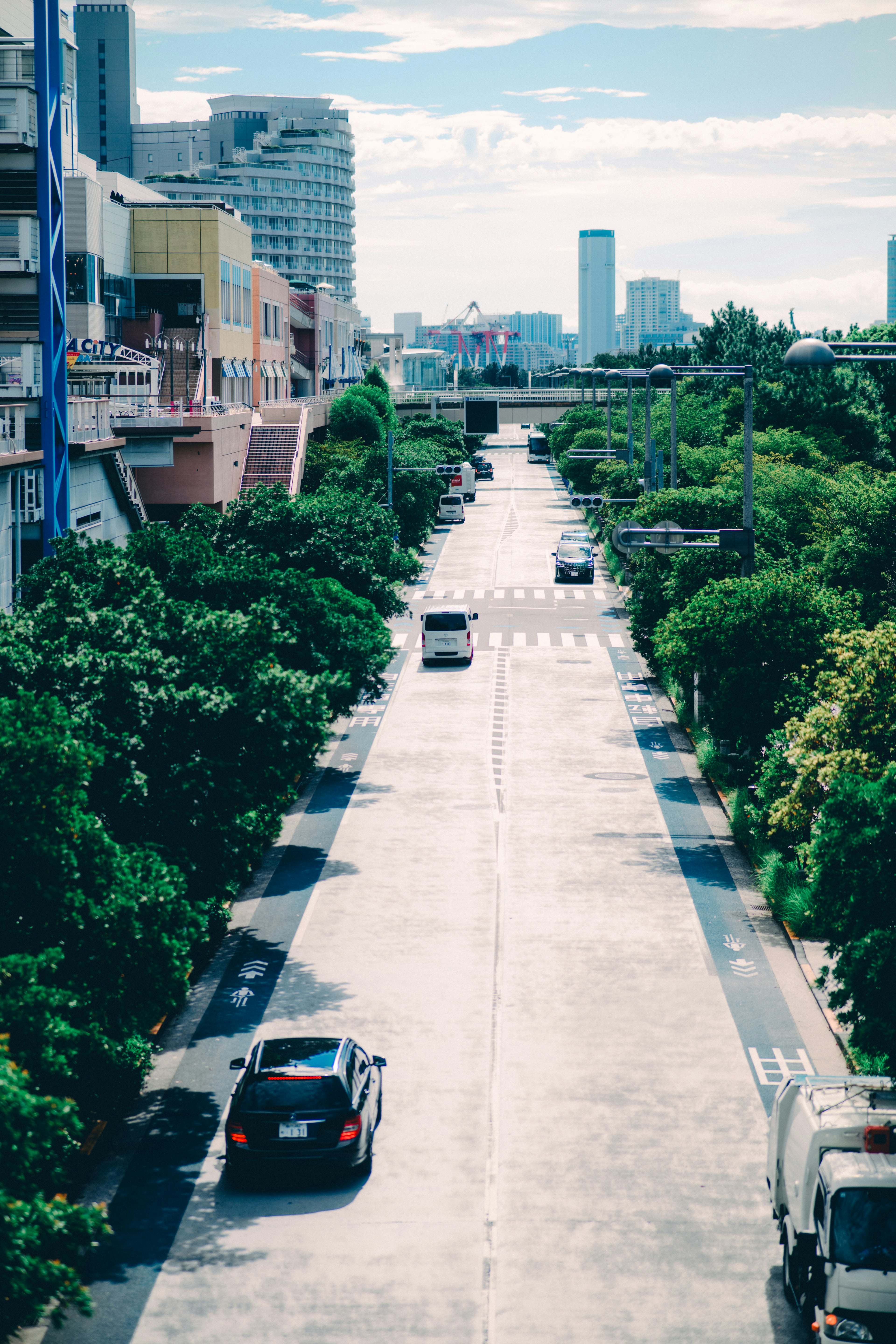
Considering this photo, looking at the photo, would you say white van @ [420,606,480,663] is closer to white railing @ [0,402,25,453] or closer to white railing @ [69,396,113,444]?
white railing @ [69,396,113,444]

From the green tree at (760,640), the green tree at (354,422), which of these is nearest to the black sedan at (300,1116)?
the green tree at (760,640)

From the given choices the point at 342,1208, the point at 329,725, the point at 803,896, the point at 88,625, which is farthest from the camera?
the point at 329,725

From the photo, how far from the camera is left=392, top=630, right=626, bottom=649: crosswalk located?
5862 centimetres

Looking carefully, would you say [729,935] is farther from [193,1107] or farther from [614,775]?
[614,775]

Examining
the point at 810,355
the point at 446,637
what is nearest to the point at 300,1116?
the point at 810,355

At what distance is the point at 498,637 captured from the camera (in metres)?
61.0

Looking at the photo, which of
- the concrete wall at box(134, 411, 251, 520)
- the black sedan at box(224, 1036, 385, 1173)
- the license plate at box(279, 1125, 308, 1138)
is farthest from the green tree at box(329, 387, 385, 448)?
the license plate at box(279, 1125, 308, 1138)

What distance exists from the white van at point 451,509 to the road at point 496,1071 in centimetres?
6698

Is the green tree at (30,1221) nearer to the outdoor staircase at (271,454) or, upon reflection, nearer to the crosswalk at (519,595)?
the outdoor staircase at (271,454)

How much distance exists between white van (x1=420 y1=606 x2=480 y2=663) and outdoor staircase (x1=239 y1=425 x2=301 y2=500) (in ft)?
50.7

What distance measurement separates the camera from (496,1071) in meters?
21.0

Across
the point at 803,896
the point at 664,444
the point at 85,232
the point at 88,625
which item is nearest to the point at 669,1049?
the point at 803,896

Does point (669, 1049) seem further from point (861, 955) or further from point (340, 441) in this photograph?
point (340, 441)

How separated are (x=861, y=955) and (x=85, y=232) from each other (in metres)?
54.3
